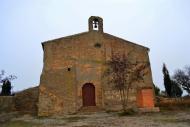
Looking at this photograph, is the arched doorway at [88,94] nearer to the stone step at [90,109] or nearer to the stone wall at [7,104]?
the stone step at [90,109]

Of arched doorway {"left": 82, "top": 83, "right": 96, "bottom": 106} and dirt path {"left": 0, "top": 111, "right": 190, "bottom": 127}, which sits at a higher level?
arched doorway {"left": 82, "top": 83, "right": 96, "bottom": 106}

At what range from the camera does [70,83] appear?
2297 cm

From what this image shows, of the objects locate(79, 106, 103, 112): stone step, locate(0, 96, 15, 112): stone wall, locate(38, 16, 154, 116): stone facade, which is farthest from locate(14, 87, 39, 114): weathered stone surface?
locate(79, 106, 103, 112): stone step

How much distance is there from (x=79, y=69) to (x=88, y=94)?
2518 millimetres

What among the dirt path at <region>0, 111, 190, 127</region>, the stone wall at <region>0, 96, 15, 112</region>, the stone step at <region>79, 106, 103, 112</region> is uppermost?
the stone wall at <region>0, 96, 15, 112</region>

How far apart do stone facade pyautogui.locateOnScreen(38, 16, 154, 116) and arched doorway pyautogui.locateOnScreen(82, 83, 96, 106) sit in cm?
19

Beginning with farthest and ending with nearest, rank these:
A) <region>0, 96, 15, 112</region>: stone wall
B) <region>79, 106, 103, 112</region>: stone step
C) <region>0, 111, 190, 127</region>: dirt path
Answer: <region>0, 96, 15, 112</region>: stone wall, <region>79, 106, 103, 112</region>: stone step, <region>0, 111, 190, 127</region>: dirt path

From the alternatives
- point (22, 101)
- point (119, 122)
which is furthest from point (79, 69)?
point (119, 122)

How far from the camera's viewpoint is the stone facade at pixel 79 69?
74.0ft

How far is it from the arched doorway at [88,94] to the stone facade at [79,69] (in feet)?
0.62

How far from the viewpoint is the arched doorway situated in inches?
907

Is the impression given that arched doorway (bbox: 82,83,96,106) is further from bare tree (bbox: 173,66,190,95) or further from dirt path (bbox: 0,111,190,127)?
bare tree (bbox: 173,66,190,95)

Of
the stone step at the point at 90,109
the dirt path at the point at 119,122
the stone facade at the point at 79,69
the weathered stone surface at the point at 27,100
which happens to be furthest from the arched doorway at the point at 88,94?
the dirt path at the point at 119,122

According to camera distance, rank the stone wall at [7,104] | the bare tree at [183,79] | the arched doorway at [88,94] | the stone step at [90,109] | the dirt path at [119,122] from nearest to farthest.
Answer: the dirt path at [119,122] → the stone step at [90,109] → the arched doorway at [88,94] → the stone wall at [7,104] → the bare tree at [183,79]
